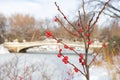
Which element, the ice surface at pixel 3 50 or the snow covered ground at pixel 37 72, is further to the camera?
the ice surface at pixel 3 50

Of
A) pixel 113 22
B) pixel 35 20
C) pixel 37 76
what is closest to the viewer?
pixel 37 76

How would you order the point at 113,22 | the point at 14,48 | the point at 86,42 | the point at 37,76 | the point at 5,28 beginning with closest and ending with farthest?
the point at 86,42, the point at 37,76, the point at 113,22, the point at 14,48, the point at 5,28

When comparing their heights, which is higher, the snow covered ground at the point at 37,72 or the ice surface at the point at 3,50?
the snow covered ground at the point at 37,72

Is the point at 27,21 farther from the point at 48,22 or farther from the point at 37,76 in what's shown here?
the point at 37,76

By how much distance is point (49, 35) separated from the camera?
5.49ft

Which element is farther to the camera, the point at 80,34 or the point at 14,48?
the point at 14,48

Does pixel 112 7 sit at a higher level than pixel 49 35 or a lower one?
higher

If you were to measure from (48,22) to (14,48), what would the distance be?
18.2m

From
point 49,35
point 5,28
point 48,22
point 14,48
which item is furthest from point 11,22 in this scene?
point 49,35

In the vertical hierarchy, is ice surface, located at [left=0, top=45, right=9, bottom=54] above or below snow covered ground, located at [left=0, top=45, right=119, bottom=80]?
below

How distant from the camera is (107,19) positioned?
2223 centimetres

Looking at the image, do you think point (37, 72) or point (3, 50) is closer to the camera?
point (37, 72)

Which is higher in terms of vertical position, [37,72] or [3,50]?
[37,72]

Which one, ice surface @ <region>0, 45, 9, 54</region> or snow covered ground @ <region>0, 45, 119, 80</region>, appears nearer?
snow covered ground @ <region>0, 45, 119, 80</region>
